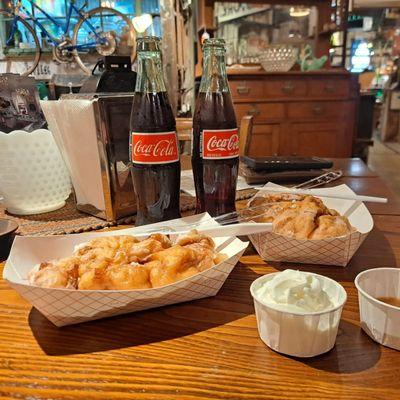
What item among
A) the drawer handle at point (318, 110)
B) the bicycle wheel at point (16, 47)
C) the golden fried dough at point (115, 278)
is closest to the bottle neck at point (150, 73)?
the golden fried dough at point (115, 278)

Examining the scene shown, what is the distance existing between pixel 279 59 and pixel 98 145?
2.76 m

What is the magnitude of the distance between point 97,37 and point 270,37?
6.62 feet

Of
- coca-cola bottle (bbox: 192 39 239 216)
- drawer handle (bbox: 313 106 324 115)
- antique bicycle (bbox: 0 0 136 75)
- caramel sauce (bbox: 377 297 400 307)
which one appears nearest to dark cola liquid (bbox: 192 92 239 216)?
coca-cola bottle (bbox: 192 39 239 216)

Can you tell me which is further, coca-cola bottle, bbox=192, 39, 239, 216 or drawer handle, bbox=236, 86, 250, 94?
drawer handle, bbox=236, 86, 250, 94

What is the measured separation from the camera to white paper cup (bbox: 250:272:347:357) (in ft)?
1.33

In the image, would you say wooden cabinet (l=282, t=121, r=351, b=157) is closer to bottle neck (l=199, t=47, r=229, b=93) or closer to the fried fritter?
bottle neck (l=199, t=47, r=229, b=93)

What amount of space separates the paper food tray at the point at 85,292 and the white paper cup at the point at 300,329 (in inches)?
4.1

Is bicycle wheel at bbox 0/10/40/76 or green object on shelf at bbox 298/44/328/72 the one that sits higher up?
bicycle wheel at bbox 0/10/40/76

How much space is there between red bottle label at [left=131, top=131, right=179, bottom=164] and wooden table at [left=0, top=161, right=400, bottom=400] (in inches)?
11.9

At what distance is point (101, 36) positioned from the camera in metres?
4.32

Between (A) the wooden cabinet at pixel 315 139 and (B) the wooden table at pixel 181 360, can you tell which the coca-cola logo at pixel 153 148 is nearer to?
(B) the wooden table at pixel 181 360

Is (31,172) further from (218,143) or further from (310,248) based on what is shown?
(310,248)

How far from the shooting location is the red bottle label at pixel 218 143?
29.2 inches

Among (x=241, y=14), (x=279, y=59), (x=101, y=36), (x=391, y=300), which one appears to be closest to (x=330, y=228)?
(x=391, y=300)
